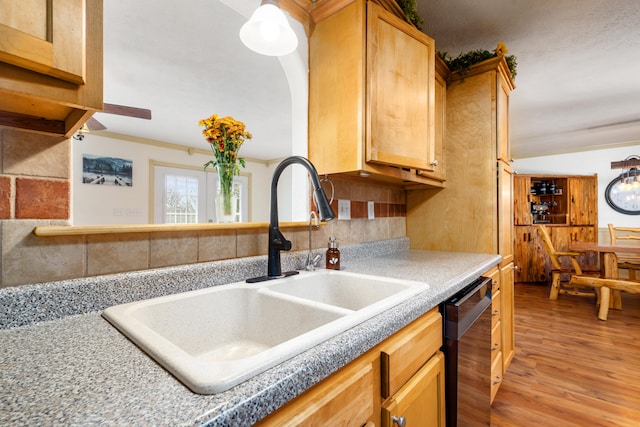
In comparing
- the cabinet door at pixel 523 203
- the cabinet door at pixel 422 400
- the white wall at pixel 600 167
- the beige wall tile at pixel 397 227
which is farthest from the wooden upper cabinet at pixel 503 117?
the white wall at pixel 600 167

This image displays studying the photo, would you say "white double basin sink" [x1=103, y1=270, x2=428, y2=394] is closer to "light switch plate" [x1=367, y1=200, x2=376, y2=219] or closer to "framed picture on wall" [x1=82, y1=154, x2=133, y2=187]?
"light switch plate" [x1=367, y1=200, x2=376, y2=219]

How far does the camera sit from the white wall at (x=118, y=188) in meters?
4.19

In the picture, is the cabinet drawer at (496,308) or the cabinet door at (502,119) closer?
the cabinet drawer at (496,308)

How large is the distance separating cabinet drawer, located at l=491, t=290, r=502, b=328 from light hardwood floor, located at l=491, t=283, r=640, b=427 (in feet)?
1.57

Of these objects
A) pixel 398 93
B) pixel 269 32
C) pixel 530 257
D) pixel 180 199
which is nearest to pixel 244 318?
pixel 269 32

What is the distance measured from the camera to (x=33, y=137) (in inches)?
28.0

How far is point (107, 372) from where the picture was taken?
46cm

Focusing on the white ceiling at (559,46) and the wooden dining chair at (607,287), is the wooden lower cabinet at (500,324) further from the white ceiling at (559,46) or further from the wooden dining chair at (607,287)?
the wooden dining chair at (607,287)

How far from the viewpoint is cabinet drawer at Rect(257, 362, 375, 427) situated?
461 millimetres

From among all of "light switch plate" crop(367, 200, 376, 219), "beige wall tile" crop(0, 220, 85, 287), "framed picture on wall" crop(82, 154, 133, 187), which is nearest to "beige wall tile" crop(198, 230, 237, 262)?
"beige wall tile" crop(0, 220, 85, 287)

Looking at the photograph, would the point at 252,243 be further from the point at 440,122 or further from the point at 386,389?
the point at 440,122

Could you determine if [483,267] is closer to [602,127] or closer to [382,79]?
[382,79]

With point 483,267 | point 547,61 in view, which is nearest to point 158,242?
point 483,267

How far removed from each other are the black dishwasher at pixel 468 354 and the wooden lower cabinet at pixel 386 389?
0.04 metres
